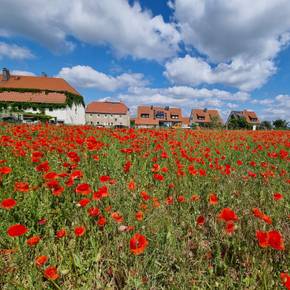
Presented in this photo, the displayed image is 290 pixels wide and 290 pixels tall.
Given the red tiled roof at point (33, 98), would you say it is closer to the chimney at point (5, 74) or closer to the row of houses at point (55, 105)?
the row of houses at point (55, 105)

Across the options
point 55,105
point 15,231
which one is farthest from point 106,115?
point 15,231

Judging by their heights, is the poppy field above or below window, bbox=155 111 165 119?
below

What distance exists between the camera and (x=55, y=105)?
156ft

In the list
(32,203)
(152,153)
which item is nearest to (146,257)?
(32,203)

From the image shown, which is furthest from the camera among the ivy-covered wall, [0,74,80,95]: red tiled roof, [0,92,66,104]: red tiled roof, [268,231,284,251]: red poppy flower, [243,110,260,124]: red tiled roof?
[243,110,260,124]: red tiled roof

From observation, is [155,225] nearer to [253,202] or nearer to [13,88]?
[253,202]

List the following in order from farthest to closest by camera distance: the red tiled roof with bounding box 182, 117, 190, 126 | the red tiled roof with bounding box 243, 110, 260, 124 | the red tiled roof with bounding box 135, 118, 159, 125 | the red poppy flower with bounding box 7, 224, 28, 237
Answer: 1. the red tiled roof with bounding box 182, 117, 190, 126
2. the red tiled roof with bounding box 243, 110, 260, 124
3. the red tiled roof with bounding box 135, 118, 159, 125
4. the red poppy flower with bounding box 7, 224, 28, 237

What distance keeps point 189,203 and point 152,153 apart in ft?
7.32

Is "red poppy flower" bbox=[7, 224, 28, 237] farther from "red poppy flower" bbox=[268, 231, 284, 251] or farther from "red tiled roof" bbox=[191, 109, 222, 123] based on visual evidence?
"red tiled roof" bbox=[191, 109, 222, 123]

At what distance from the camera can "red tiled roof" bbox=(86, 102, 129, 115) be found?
229 ft

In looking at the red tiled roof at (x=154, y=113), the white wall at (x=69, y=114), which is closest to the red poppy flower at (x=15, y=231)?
the white wall at (x=69, y=114)

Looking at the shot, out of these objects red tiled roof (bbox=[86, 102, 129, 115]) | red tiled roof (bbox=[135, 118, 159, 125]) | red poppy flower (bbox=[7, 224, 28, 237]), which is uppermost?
red tiled roof (bbox=[86, 102, 129, 115])

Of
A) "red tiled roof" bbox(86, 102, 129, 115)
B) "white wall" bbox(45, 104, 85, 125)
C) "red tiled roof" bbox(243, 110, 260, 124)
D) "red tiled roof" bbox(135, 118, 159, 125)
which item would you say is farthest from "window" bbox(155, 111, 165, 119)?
"red tiled roof" bbox(243, 110, 260, 124)

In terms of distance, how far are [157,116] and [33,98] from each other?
39360 millimetres
